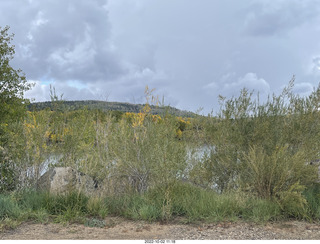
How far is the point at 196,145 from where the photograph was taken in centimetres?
907

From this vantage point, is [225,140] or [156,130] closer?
[156,130]

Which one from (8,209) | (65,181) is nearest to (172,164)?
(65,181)

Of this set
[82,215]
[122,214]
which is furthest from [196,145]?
[82,215]

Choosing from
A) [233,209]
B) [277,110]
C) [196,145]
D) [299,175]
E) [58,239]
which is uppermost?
[277,110]

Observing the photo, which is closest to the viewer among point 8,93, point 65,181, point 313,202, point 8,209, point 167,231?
point 167,231

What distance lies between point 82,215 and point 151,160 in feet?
5.86

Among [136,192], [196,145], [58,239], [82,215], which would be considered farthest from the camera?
[196,145]

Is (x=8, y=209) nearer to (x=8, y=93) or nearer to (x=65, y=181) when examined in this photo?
(x=65, y=181)

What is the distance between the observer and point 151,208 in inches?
246

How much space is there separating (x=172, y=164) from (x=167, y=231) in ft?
5.05

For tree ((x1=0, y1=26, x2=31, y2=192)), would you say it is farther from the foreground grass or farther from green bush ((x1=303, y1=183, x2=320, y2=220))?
green bush ((x1=303, y1=183, x2=320, y2=220))

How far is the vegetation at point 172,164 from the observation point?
6441 millimetres

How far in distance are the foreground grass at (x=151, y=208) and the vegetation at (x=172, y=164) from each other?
2 centimetres

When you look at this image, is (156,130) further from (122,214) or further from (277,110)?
(277,110)
